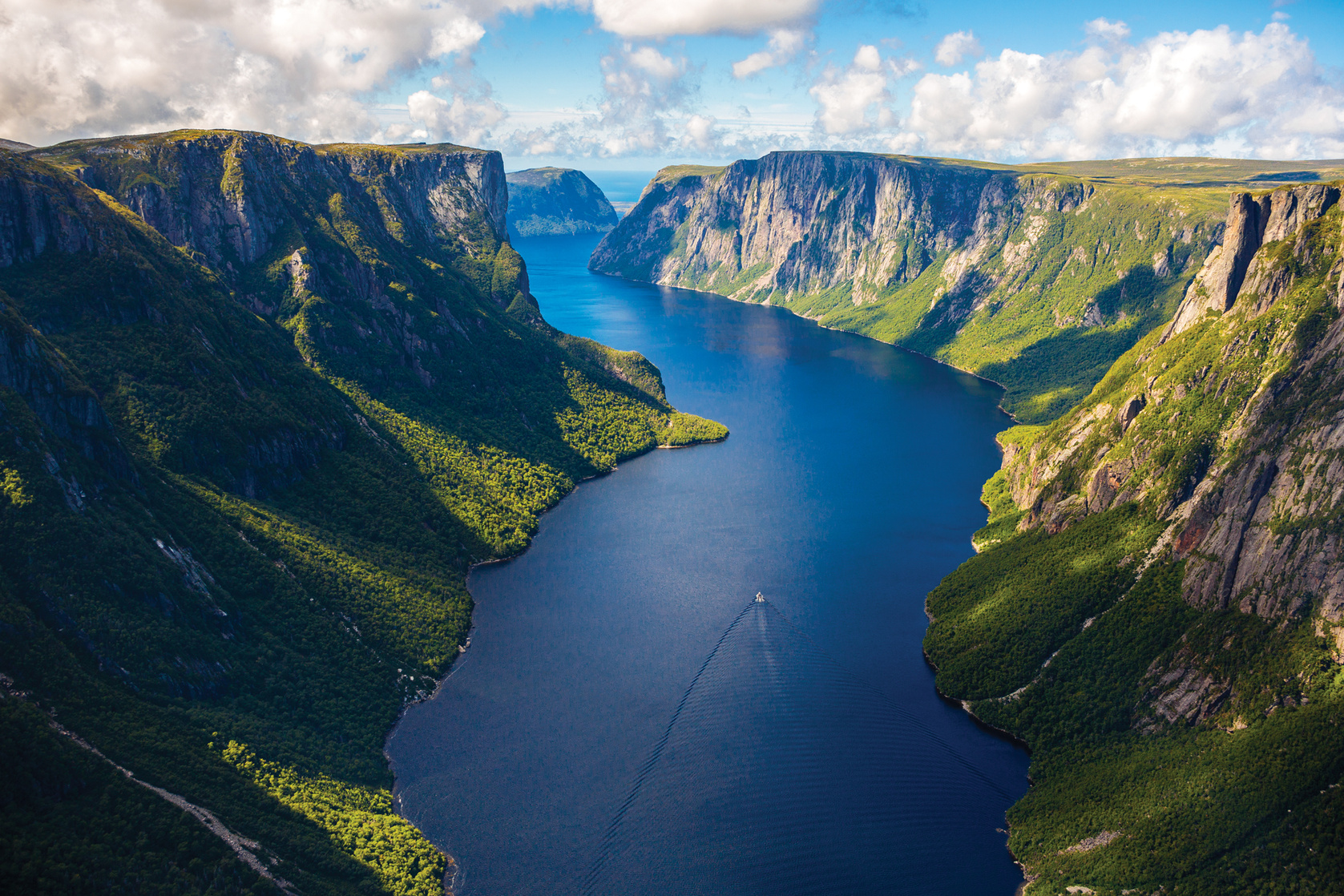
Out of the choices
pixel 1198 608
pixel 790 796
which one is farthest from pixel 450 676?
pixel 1198 608

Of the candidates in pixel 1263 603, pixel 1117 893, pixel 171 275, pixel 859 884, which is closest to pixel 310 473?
pixel 171 275

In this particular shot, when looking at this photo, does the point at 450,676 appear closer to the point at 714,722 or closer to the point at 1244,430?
the point at 714,722

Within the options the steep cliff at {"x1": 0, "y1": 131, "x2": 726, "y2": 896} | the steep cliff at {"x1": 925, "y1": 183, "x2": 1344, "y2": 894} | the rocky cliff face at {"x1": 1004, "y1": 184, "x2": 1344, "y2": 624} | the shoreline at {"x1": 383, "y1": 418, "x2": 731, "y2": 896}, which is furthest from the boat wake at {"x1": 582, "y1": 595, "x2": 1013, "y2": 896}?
the rocky cliff face at {"x1": 1004, "y1": 184, "x2": 1344, "y2": 624}

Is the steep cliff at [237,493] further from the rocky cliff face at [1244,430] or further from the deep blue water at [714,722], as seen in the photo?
the rocky cliff face at [1244,430]

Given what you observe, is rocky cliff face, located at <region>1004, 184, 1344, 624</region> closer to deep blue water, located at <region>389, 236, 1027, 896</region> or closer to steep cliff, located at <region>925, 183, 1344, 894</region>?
steep cliff, located at <region>925, 183, 1344, 894</region>

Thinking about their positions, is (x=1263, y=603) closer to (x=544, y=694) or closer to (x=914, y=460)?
(x=544, y=694)

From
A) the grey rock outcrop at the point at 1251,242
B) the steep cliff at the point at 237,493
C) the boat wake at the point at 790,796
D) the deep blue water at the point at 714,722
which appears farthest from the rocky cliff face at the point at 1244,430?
the steep cliff at the point at 237,493
